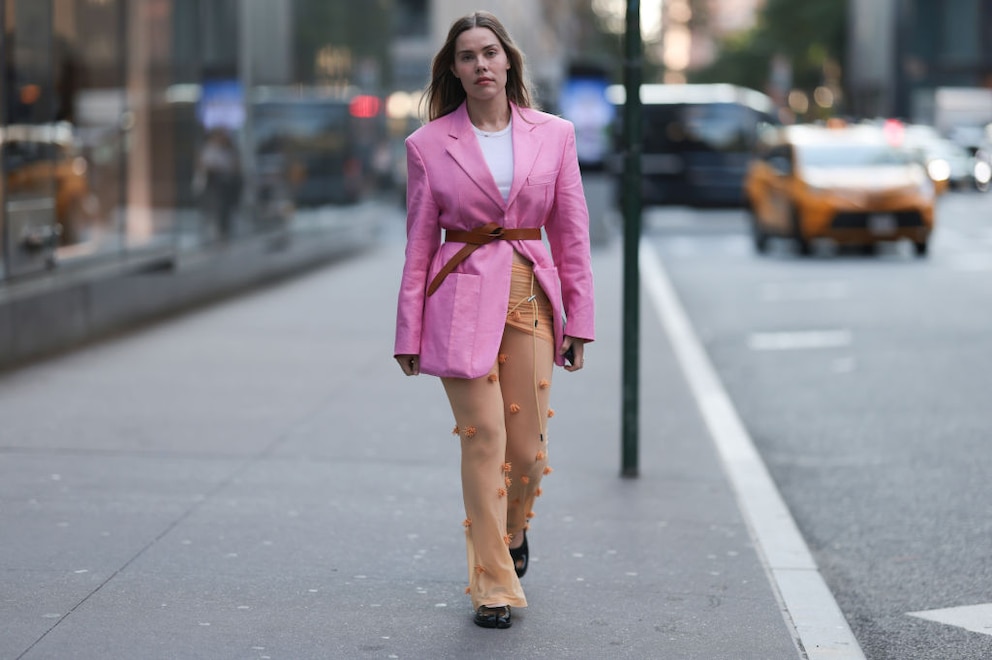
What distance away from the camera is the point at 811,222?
71.2 feet

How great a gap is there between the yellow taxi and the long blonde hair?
17.2 m

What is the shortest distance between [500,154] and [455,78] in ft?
1.02

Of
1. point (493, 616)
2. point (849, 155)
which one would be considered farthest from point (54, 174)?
point (849, 155)

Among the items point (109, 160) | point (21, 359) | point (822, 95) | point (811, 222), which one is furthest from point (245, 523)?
point (822, 95)

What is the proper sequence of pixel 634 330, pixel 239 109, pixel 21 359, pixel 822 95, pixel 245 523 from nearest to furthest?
pixel 245 523, pixel 634 330, pixel 21 359, pixel 239 109, pixel 822 95

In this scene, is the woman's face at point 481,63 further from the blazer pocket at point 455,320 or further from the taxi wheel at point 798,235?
the taxi wheel at point 798,235

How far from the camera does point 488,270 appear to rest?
4707 mm

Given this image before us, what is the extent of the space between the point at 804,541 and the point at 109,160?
813 cm

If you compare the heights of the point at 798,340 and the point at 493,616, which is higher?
the point at 493,616

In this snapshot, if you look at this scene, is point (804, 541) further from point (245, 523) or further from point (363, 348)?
point (363, 348)

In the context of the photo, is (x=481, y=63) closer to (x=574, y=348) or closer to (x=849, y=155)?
→ (x=574, y=348)

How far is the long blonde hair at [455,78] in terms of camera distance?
15.5 feet

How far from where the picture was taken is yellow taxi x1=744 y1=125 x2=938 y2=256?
844 inches

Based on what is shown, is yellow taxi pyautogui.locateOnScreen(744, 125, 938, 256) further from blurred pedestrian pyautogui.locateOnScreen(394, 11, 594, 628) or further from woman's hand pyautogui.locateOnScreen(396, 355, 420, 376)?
woman's hand pyautogui.locateOnScreen(396, 355, 420, 376)
